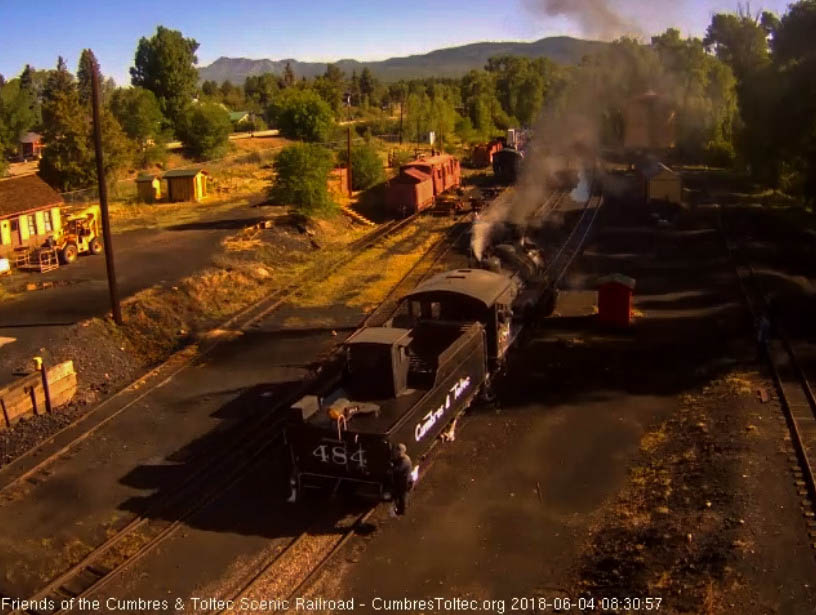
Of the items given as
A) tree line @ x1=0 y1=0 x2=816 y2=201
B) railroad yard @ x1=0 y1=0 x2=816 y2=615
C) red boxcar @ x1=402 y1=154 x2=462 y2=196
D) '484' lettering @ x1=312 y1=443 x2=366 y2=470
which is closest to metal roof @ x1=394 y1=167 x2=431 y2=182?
red boxcar @ x1=402 y1=154 x2=462 y2=196

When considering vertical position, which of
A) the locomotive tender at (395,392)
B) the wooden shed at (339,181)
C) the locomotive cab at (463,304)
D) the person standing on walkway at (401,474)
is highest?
the wooden shed at (339,181)

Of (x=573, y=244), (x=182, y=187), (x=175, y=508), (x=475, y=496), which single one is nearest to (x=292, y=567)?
(x=175, y=508)

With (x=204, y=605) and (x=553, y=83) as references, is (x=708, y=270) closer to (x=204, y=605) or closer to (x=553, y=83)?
(x=204, y=605)

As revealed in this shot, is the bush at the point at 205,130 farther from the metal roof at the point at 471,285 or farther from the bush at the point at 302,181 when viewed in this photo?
the metal roof at the point at 471,285

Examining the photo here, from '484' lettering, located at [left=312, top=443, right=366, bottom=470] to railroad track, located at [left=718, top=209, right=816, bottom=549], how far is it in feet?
22.5

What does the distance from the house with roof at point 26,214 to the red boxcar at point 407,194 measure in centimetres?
1855

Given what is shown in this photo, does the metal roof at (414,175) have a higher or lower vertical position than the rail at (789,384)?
higher

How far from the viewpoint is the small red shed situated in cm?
2222

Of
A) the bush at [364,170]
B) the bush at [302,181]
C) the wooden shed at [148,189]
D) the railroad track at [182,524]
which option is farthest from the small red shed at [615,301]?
the wooden shed at [148,189]

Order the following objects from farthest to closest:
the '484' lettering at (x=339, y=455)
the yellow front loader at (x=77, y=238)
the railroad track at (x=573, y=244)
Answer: the yellow front loader at (x=77, y=238) → the railroad track at (x=573, y=244) → the '484' lettering at (x=339, y=455)

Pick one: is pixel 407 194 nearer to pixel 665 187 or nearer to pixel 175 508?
pixel 665 187

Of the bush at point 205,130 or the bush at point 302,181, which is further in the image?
the bush at point 205,130

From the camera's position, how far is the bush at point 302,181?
38781mm

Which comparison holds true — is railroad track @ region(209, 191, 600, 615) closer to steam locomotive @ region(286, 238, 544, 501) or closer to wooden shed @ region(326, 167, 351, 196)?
steam locomotive @ region(286, 238, 544, 501)
